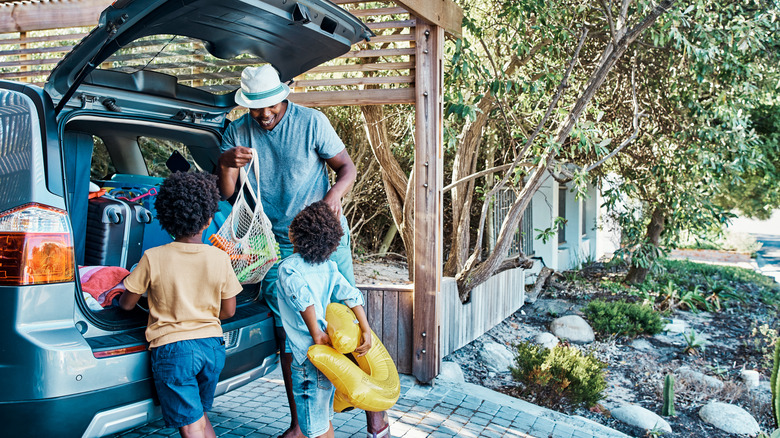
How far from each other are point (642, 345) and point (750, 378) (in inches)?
54.8

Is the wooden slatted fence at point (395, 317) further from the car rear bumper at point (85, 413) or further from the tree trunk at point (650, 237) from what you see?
the tree trunk at point (650, 237)

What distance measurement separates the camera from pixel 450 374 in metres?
5.42

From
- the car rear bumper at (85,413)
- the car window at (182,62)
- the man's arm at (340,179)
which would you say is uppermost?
the car window at (182,62)

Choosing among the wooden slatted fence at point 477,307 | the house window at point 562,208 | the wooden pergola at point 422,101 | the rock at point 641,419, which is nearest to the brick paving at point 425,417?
the wooden pergola at point 422,101

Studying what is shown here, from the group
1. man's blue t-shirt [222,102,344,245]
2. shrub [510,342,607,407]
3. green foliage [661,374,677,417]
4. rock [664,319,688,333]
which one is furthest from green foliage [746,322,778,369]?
man's blue t-shirt [222,102,344,245]

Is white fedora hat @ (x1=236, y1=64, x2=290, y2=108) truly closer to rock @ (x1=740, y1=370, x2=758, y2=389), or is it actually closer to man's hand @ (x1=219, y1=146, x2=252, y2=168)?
man's hand @ (x1=219, y1=146, x2=252, y2=168)

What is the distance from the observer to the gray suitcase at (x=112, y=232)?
3.56 m

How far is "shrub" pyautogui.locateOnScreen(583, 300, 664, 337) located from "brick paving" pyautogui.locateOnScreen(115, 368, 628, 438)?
3860 mm

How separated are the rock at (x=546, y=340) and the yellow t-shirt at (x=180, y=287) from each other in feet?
17.5

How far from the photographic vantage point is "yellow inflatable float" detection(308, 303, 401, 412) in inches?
111

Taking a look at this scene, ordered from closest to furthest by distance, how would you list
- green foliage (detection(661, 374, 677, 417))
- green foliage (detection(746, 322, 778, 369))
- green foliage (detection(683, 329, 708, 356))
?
green foliage (detection(661, 374, 677, 417)) → green foliage (detection(746, 322, 778, 369)) → green foliage (detection(683, 329, 708, 356))

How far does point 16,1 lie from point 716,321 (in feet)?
33.1

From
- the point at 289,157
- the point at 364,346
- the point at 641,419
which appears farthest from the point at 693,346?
the point at 289,157

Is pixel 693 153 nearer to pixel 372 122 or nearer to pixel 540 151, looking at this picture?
pixel 540 151
